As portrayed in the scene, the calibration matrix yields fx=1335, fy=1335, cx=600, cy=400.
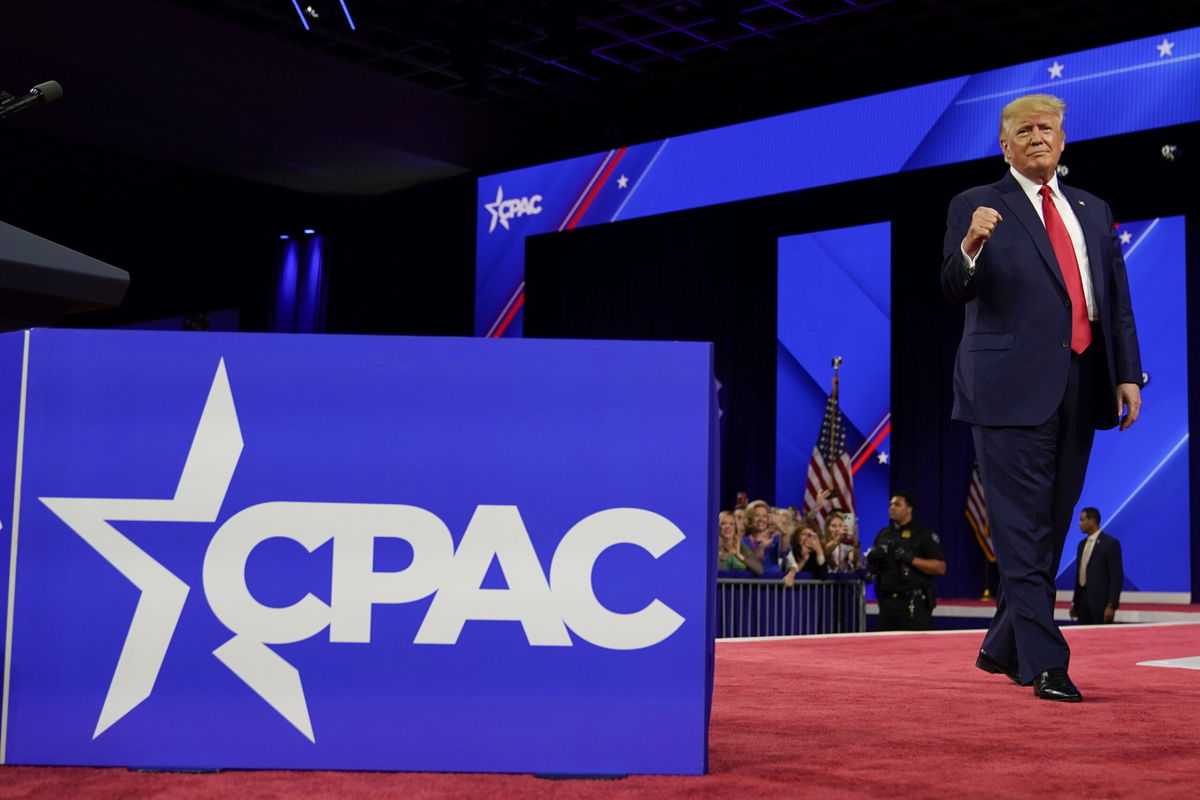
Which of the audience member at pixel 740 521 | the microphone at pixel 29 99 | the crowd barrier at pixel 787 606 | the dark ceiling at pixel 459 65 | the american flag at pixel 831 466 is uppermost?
the dark ceiling at pixel 459 65

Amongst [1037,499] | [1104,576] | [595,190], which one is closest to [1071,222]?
[1037,499]

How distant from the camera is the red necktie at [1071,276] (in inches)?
103

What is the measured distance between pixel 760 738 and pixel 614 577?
428 mm

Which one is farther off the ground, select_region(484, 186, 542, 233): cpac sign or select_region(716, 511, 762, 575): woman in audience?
select_region(484, 186, 542, 233): cpac sign

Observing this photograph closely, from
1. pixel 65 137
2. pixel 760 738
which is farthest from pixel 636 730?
pixel 65 137

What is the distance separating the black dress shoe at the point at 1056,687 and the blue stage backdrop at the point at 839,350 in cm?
953

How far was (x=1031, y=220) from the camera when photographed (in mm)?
2650

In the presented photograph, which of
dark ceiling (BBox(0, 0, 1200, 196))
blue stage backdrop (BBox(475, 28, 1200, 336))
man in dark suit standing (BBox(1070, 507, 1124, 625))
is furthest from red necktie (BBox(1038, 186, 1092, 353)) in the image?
dark ceiling (BBox(0, 0, 1200, 196))

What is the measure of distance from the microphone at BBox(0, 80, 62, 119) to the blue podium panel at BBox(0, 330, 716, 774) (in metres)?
0.57

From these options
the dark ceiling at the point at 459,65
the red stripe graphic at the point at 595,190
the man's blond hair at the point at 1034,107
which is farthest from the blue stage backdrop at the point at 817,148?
the man's blond hair at the point at 1034,107

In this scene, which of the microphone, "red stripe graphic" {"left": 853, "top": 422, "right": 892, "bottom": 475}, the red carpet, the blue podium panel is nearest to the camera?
the red carpet

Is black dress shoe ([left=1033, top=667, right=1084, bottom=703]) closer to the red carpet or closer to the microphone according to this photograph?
the red carpet

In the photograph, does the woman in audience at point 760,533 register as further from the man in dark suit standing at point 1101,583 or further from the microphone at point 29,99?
the microphone at point 29,99

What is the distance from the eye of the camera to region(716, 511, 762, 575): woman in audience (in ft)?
25.8
